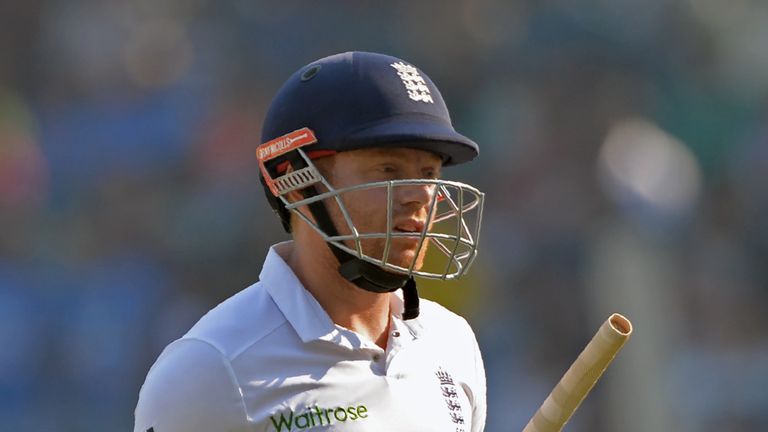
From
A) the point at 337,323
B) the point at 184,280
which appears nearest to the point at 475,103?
the point at 184,280

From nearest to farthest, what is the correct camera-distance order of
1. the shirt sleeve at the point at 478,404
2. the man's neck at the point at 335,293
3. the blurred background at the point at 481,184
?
1. the man's neck at the point at 335,293
2. the shirt sleeve at the point at 478,404
3. the blurred background at the point at 481,184

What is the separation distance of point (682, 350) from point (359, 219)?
208 inches

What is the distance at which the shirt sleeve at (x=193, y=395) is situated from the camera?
2195mm

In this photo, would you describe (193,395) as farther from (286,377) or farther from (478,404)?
(478,404)

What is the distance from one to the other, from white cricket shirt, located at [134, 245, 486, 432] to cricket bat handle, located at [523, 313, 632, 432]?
18 centimetres

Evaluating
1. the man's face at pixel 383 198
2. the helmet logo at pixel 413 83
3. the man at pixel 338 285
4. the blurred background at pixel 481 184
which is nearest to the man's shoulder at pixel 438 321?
the man at pixel 338 285

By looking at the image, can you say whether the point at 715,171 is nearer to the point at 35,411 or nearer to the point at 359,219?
the point at 35,411

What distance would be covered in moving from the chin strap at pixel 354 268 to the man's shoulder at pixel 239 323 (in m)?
0.15

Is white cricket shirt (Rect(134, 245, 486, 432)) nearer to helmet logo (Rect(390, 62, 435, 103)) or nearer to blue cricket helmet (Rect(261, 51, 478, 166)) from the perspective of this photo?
blue cricket helmet (Rect(261, 51, 478, 166))

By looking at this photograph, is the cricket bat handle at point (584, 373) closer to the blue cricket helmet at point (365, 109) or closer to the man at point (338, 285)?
the man at point (338, 285)

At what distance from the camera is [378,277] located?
237cm

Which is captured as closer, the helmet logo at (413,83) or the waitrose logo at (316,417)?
the waitrose logo at (316,417)

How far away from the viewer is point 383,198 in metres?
2.31

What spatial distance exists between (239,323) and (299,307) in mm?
115
